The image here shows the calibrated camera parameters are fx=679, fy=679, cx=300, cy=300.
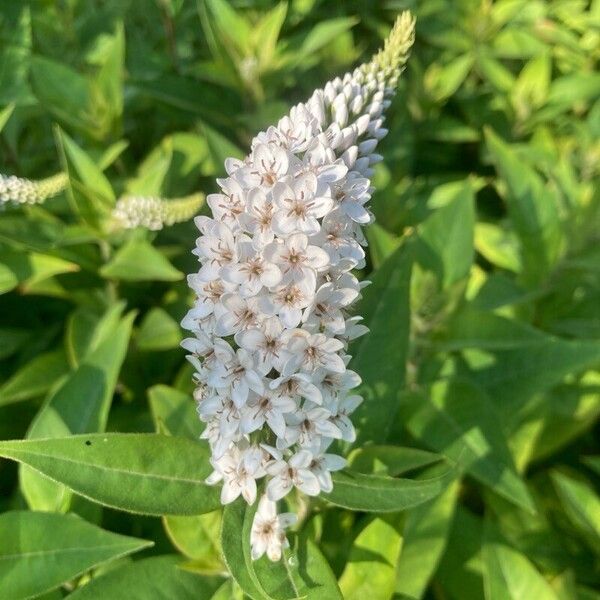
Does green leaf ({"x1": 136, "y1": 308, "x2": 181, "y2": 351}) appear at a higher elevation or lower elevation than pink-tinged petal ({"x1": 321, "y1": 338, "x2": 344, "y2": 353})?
higher

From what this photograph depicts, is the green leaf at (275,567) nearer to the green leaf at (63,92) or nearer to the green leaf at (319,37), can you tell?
the green leaf at (63,92)

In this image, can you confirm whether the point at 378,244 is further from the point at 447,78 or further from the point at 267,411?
the point at 447,78

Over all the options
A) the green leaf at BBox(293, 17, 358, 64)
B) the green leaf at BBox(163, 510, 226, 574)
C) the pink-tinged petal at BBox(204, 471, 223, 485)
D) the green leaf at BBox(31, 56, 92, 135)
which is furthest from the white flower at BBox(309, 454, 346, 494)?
the green leaf at BBox(293, 17, 358, 64)

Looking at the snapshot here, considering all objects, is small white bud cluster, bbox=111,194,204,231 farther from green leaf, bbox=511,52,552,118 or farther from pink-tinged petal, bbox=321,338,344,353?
green leaf, bbox=511,52,552,118

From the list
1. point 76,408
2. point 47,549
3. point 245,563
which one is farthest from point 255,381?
point 76,408

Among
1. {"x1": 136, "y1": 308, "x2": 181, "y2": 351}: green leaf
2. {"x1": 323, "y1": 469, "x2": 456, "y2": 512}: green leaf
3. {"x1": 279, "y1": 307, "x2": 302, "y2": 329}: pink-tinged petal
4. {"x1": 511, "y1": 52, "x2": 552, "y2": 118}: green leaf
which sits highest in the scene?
{"x1": 511, "y1": 52, "x2": 552, "y2": 118}: green leaf

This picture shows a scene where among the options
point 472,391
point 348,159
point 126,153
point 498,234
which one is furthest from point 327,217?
point 126,153

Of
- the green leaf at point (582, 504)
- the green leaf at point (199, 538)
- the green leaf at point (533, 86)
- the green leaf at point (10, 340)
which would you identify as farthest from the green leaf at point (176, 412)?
the green leaf at point (533, 86)
